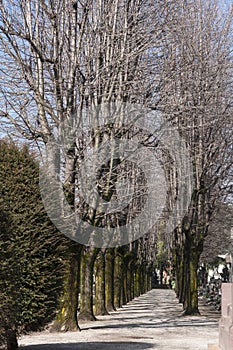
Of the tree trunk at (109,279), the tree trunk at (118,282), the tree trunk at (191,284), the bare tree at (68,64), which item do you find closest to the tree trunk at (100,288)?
the tree trunk at (109,279)

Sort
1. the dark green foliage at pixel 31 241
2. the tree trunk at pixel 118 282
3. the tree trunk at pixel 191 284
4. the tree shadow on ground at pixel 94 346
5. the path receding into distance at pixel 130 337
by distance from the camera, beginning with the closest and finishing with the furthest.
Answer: the dark green foliage at pixel 31 241 < the tree shadow on ground at pixel 94 346 < the path receding into distance at pixel 130 337 < the tree trunk at pixel 191 284 < the tree trunk at pixel 118 282

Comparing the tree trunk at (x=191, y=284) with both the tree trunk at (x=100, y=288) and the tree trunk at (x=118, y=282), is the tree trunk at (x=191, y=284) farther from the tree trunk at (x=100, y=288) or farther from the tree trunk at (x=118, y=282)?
the tree trunk at (x=118, y=282)

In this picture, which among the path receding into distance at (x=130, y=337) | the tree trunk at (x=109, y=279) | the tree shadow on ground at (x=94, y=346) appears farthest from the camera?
the tree trunk at (x=109, y=279)

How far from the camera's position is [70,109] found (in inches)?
761

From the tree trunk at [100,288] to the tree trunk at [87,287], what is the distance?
4055 mm

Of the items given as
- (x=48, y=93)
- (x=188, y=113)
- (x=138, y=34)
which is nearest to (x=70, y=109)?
(x=48, y=93)

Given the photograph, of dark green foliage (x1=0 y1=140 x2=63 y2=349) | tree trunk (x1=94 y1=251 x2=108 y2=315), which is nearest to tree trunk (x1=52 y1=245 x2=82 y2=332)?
dark green foliage (x1=0 y1=140 x2=63 y2=349)

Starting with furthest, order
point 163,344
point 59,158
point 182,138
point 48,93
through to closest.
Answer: point 182,138 → point 48,93 → point 59,158 → point 163,344

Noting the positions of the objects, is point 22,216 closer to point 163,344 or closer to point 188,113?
point 163,344

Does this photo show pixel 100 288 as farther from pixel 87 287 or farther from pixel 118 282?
pixel 118 282

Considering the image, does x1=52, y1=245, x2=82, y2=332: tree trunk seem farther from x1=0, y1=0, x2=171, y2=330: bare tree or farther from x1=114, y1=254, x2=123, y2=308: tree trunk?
x1=114, y1=254, x2=123, y2=308: tree trunk

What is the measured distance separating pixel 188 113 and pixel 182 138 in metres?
4.43

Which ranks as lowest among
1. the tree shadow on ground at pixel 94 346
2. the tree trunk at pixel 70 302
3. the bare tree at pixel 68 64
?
the tree shadow on ground at pixel 94 346

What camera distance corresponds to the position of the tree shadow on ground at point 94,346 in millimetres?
15578
